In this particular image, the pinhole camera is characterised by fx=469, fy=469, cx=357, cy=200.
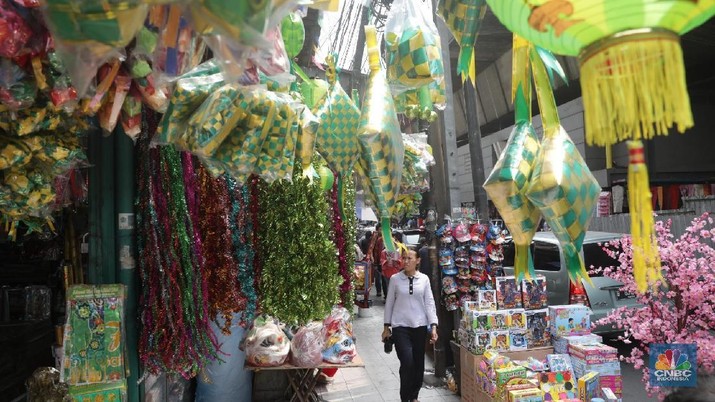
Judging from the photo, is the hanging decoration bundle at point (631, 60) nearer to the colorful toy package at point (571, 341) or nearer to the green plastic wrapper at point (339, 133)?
the green plastic wrapper at point (339, 133)

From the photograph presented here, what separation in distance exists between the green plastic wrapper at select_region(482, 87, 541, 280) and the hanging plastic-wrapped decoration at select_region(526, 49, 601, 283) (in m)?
0.05

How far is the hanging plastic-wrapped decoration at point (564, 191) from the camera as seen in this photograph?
3.59ft

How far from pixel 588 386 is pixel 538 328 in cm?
108

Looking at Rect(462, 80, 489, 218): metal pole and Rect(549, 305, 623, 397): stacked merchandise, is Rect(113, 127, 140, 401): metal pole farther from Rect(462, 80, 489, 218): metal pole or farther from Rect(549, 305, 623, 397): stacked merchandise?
Rect(462, 80, 489, 218): metal pole

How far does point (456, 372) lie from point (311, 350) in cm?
210

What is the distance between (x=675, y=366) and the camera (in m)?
2.53

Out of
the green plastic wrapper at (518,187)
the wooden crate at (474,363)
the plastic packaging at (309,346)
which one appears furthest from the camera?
the wooden crate at (474,363)

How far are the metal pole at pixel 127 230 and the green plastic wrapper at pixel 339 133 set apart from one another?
3.07 feet

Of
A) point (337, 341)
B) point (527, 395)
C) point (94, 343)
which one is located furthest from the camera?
point (337, 341)

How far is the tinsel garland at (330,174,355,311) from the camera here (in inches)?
91.4

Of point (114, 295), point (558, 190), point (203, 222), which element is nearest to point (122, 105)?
point (203, 222)

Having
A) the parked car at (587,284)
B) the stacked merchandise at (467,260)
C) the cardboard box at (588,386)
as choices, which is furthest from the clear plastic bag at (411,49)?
the parked car at (587,284)

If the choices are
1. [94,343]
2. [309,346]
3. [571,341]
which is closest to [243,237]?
[94,343]

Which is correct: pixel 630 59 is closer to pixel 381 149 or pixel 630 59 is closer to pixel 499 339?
pixel 381 149
